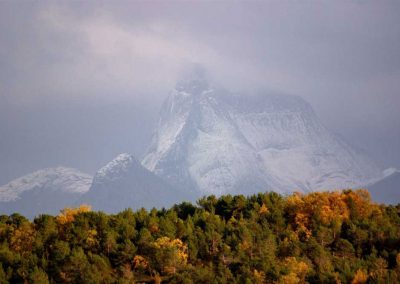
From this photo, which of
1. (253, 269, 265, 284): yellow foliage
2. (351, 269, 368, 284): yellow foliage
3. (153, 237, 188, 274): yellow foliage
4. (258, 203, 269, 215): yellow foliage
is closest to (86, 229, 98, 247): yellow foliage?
(153, 237, 188, 274): yellow foliage

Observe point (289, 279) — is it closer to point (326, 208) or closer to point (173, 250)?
point (173, 250)

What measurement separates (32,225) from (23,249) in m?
13.7

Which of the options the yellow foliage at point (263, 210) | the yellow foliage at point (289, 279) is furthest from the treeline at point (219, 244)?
the yellow foliage at point (289, 279)

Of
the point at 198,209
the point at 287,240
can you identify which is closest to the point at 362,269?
the point at 287,240

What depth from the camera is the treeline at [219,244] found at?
142m

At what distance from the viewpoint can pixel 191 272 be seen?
144125 mm

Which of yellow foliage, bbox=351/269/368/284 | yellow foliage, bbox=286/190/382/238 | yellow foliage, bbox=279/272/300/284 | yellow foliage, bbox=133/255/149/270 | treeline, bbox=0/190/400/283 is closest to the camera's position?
yellow foliage, bbox=351/269/368/284

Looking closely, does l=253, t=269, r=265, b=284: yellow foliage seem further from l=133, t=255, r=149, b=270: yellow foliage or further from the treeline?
l=133, t=255, r=149, b=270: yellow foliage

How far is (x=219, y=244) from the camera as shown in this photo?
158m

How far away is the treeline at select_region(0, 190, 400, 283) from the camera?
142125 millimetres

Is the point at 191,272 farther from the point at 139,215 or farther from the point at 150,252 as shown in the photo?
the point at 139,215

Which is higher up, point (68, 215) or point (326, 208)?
point (68, 215)

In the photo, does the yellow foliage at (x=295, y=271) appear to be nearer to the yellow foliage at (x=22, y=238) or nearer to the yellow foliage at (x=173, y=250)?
the yellow foliage at (x=173, y=250)

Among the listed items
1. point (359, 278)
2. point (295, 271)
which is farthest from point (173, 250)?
point (359, 278)
